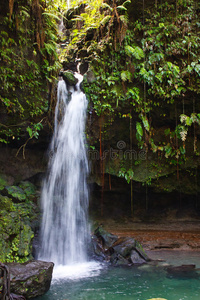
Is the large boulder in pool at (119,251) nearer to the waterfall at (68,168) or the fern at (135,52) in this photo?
the waterfall at (68,168)

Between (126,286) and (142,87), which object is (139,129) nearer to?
(142,87)

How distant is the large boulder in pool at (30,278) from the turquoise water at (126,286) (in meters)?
0.20

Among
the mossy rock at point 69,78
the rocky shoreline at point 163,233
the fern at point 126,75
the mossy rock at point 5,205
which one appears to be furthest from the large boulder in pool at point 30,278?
the mossy rock at point 69,78

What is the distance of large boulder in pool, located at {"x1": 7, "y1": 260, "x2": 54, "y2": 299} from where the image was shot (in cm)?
475

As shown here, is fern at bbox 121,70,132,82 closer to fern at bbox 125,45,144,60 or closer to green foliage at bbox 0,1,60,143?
fern at bbox 125,45,144,60

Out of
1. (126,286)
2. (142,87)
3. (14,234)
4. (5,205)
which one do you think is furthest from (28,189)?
(142,87)

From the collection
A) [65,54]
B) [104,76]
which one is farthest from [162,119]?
[65,54]

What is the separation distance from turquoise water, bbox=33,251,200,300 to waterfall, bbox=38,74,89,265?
2.57 metres

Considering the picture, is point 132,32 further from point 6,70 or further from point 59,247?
point 59,247

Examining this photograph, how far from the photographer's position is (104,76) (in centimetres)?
913

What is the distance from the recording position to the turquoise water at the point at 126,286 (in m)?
5.00

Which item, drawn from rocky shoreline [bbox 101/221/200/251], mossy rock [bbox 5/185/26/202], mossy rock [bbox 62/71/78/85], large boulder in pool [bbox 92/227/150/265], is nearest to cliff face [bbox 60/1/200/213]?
mossy rock [bbox 62/71/78/85]

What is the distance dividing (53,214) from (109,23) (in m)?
7.54

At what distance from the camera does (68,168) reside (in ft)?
30.5
